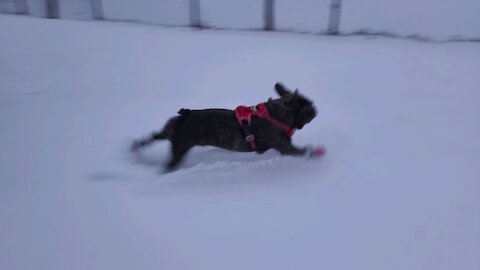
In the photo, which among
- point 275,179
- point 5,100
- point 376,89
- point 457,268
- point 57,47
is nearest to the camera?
point 457,268

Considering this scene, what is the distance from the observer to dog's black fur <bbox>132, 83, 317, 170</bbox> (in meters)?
3.37

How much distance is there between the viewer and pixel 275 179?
3.41m

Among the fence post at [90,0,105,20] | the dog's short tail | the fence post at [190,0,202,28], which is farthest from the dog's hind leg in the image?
the fence post at [90,0,105,20]

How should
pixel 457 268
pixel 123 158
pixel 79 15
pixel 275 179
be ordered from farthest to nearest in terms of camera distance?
1. pixel 79 15
2. pixel 123 158
3. pixel 275 179
4. pixel 457 268

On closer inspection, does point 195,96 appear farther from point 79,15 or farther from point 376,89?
point 79,15

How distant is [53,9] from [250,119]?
35.0 ft

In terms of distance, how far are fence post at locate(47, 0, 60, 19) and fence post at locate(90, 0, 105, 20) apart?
1495mm

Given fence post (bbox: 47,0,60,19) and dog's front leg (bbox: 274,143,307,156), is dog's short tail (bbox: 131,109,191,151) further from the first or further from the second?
fence post (bbox: 47,0,60,19)

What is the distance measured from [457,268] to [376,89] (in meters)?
3.65

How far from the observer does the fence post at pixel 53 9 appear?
1155 centimetres

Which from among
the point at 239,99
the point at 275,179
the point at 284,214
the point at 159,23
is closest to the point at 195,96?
the point at 239,99

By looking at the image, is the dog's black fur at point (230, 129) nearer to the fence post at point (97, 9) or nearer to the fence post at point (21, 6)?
the fence post at point (97, 9)

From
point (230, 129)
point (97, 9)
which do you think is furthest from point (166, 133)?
point (97, 9)

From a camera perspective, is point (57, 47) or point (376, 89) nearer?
point (376, 89)
